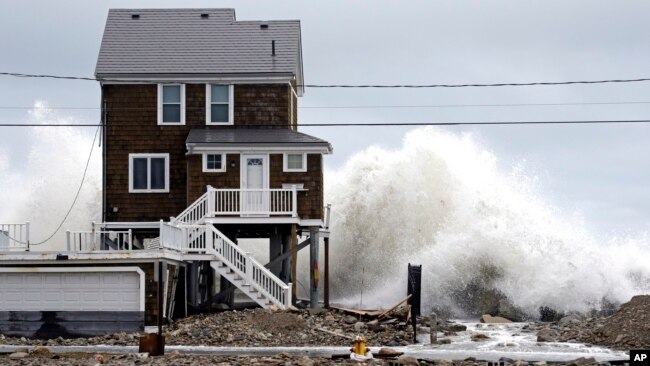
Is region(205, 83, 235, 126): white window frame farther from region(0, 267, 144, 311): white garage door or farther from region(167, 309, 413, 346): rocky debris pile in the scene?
region(0, 267, 144, 311): white garage door

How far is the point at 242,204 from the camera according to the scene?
4284cm

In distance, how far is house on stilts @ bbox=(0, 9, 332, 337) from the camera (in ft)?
138

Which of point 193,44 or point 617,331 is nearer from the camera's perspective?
point 617,331

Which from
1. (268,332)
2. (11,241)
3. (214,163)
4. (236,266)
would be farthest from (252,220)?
(11,241)

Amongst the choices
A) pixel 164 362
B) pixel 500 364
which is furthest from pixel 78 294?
pixel 500 364

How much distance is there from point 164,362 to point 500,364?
22.5 feet

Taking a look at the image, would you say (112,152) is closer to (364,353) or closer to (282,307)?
(282,307)

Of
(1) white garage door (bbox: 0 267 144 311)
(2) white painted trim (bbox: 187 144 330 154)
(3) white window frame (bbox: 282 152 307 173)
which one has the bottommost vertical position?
(1) white garage door (bbox: 0 267 144 311)

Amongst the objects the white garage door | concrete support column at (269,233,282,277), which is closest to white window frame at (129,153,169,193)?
concrete support column at (269,233,282,277)

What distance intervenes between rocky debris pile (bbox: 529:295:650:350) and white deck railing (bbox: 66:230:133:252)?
11.6 meters

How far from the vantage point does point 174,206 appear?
1757 inches

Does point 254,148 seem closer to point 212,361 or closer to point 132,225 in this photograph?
point 132,225

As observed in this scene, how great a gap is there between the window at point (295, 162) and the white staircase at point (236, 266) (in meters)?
3.28

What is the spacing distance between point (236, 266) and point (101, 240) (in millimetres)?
4945
